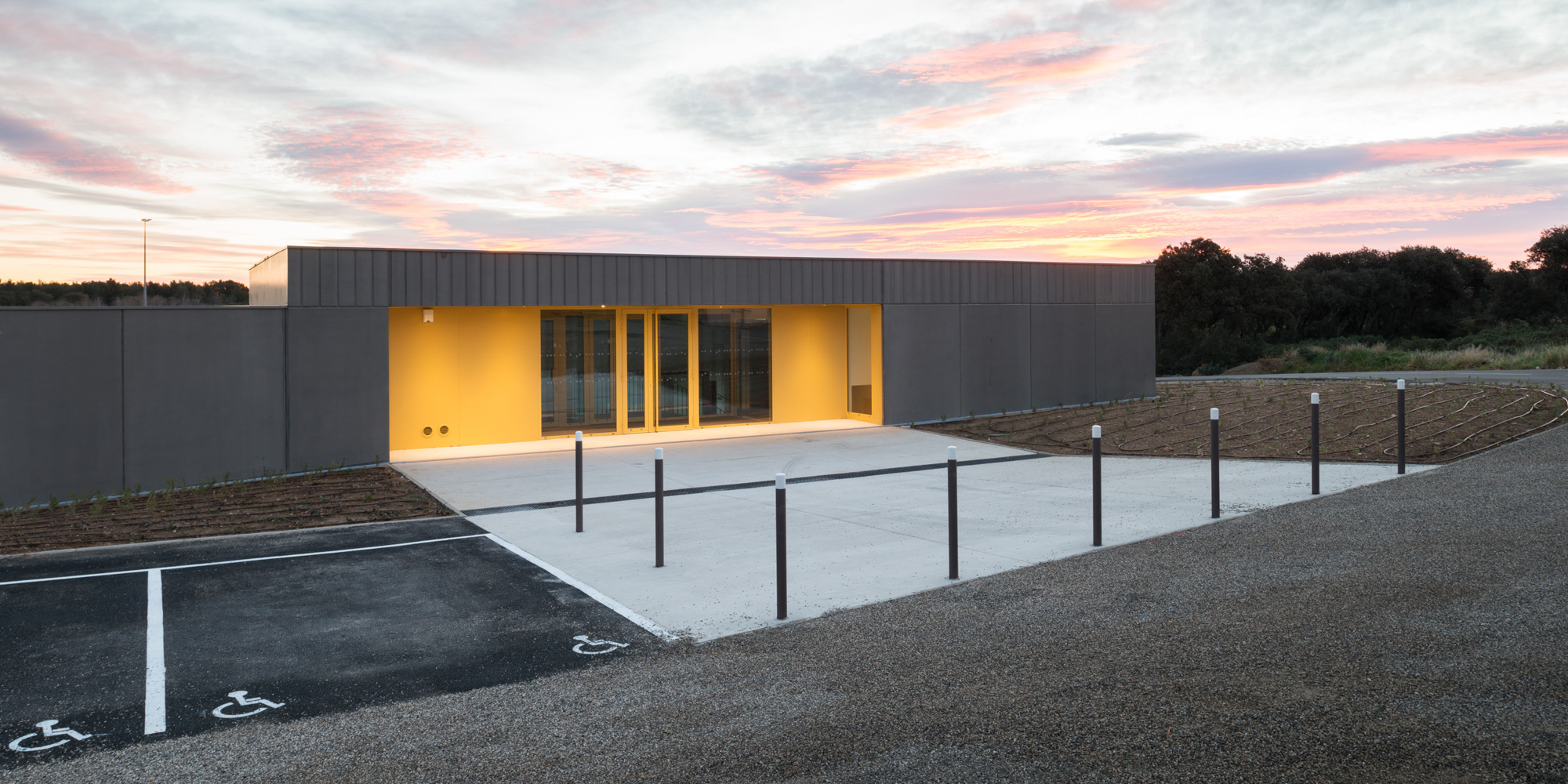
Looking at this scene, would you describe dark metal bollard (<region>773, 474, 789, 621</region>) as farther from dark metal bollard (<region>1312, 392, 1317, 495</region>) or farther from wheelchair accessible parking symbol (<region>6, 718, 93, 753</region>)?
dark metal bollard (<region>1312, 392, 1317, 495</region>)

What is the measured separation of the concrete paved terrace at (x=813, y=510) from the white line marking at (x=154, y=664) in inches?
102

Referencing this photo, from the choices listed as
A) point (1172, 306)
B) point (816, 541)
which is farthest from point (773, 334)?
point (1172, 306)

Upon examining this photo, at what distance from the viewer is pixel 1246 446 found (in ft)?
43.7

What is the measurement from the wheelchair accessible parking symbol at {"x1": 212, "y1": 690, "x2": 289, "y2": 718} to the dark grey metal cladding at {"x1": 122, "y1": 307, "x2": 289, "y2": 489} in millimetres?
8217

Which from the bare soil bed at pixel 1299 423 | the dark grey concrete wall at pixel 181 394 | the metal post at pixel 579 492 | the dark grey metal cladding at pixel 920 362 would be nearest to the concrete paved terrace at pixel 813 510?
the metal post at pixel 579 492

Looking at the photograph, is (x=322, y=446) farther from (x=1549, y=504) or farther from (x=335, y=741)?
(x=1549, y=504)

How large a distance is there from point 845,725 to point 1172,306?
55.2 meters

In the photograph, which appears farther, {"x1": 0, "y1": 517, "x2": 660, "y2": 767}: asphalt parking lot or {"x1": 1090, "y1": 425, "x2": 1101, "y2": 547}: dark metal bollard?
{"x1": 1090, "y1": 425, "x2": 1101, "y2": 547}: dark metal bollard

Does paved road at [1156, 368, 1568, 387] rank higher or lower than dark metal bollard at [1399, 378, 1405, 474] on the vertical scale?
higher

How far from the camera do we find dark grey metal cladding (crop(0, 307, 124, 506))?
10.7 metres

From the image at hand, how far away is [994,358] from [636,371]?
6.91 meters

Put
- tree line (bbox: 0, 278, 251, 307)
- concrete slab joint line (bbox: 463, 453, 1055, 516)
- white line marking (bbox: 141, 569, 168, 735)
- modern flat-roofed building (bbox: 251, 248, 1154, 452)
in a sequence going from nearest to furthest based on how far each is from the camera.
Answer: white line marking (bbox: 141, 569, 168, 735) < concrete slab joint line (bbox: 463, 453, 1055, 516) < modern flat-roofed building (bbox: 251, 248, 1154, 452) < tree line (bbox: 0, 278, 251, 307)

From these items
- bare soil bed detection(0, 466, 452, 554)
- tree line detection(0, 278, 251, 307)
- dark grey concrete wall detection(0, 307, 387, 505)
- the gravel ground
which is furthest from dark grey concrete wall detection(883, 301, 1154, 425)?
tree line detection(0, 278, 251, 307)

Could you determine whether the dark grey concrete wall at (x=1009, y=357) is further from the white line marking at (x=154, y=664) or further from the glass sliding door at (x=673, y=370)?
the white line marking at (x=154, y=664)
